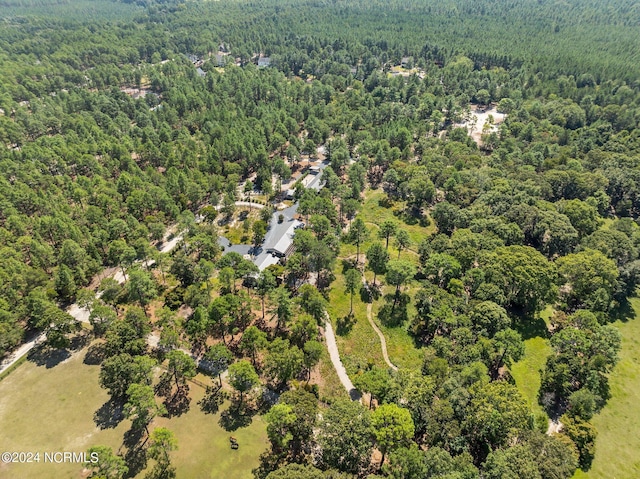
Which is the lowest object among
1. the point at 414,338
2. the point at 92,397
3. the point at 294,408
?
the point at 414,338

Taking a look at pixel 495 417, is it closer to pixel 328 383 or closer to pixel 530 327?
pixel 328 383

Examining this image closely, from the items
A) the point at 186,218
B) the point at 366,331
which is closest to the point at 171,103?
the point at 186,218

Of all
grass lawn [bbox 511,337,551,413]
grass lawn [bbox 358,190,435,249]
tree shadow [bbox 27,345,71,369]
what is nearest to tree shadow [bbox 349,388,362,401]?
grass lawn [bbox 511,337,551,413]

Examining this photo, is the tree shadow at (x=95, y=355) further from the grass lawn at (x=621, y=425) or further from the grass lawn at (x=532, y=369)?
the grass lawn at (x=621, y=425)

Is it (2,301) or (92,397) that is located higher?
(2,301)

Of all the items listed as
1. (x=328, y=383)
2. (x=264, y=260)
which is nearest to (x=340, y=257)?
(x=264, y=260)

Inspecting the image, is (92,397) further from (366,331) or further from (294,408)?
(366,331)

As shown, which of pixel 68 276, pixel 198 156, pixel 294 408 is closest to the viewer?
pixel 294 408
